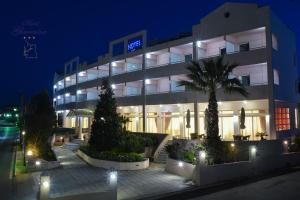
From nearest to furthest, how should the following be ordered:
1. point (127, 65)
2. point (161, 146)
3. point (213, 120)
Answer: point (213, 120) → point (161, 146) → point (127, 65)

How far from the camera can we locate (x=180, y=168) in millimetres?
20953

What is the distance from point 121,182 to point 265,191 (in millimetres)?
8962

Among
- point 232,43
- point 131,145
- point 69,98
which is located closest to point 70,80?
point 69,98

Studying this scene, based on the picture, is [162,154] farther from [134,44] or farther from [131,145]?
[134,44]

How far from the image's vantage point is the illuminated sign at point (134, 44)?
1626 inches

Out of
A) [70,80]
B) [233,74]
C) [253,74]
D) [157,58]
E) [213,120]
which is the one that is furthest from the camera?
[70,80]

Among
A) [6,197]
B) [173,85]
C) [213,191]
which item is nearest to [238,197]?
[213,191]

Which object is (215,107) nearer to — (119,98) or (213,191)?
(213,191)

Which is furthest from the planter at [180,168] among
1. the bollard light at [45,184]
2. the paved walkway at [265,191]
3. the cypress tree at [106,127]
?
the bollard light at [45,184]

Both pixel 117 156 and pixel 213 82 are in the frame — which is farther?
pixel 117 156

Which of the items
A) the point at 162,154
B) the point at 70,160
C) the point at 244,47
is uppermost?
the point at 244,47

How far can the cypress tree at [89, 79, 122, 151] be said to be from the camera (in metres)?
28.2

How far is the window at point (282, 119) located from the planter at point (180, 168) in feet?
41.4

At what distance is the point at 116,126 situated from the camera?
2872cm
